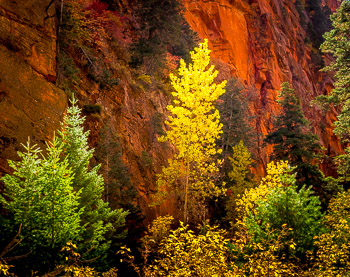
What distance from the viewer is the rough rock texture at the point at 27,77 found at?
29.6 feet

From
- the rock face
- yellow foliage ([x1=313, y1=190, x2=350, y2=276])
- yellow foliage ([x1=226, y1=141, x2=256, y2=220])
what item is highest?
the rock face

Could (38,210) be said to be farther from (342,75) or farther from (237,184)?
(342,75)

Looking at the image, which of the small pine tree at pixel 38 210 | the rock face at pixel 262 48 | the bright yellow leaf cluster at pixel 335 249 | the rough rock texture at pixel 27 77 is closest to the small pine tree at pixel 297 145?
the bright yellow leaf cluster at pixel 335 249

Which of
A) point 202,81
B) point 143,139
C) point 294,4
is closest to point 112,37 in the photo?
point 143,139

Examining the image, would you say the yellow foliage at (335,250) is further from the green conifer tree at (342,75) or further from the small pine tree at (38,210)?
the small pine tree at (38,210)

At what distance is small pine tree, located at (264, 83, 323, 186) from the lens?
59.0ft

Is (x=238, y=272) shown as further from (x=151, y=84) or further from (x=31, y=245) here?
(x=151, y=84)

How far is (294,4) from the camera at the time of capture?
5606 cm

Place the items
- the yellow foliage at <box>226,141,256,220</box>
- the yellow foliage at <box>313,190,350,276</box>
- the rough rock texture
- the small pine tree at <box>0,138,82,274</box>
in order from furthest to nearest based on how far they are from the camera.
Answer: the yellow foliage at <box>226,141,256,220</box>, the rough rock texture, the yellow foliage at <box>313,190,350,276</box>, the small pine tree at <box>0,138,82,274</box>

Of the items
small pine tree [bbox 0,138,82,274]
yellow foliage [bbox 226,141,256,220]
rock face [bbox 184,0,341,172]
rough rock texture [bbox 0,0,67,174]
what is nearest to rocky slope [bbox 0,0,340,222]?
rough rock texture [bbox 0,0,67,174]

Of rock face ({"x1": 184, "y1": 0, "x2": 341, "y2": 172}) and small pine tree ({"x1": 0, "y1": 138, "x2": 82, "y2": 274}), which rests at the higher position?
rock face ({"x1": 184, "y1": 0, "x2": 341, "y2": 172})

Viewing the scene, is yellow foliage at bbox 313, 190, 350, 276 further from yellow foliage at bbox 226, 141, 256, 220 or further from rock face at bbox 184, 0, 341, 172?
rock face at bbox 184, 0, 341, 172

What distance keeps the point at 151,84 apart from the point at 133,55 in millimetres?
2565

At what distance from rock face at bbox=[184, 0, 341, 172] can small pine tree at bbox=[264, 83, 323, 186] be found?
40.9 feet
